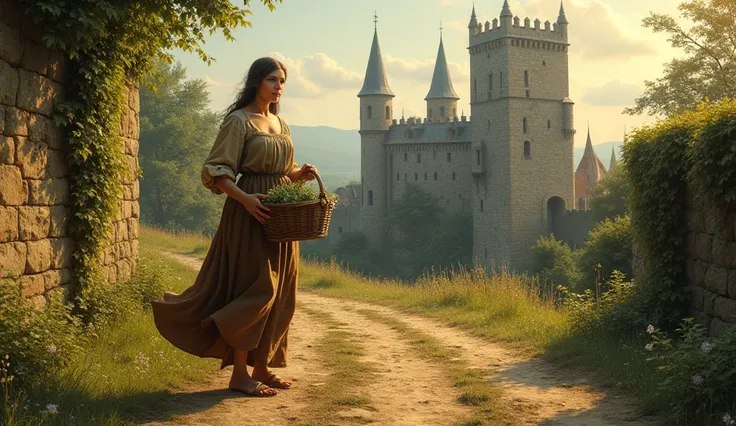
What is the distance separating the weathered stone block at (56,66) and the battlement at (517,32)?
50387 millimetres

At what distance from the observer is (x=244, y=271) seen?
16.3 ft

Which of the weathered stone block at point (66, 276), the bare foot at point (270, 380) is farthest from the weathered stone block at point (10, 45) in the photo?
the bare foot at point (270, 380)

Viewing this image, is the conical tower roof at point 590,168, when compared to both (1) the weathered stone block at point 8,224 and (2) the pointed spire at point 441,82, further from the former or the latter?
(1) the weathered stone block at point 8,224

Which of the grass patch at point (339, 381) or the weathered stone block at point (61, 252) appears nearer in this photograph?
the grass patch at point (339, 381)

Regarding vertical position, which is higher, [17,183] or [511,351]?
[17,183]

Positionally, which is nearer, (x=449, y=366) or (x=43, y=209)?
(x=43, y=209)

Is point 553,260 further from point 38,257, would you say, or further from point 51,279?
point 38,257

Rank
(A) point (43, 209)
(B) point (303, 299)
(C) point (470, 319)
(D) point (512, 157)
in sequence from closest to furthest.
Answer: (A) point (43, 209) → (C) point (470, 319) → (B) point (303, 299) → (D) point (512, 157)

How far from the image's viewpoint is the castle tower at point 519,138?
52.9 metres

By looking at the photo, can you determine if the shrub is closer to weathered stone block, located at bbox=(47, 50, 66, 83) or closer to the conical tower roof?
weathered stone block, located at bbox=(47, 50, 66, 83)

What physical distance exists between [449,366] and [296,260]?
188 cm

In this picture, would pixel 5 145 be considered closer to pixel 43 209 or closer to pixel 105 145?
pixel 43 209

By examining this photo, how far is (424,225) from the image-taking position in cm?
6200

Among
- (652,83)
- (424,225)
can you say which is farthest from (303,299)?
(424,225)
